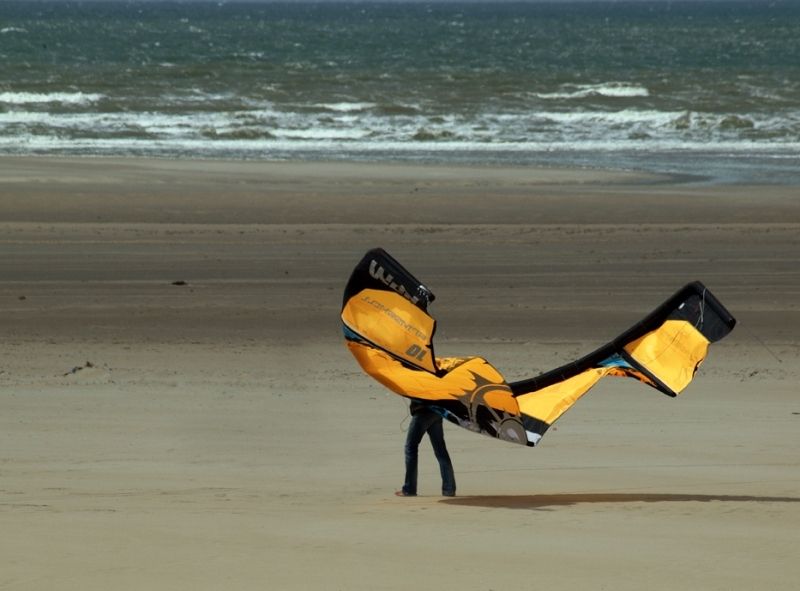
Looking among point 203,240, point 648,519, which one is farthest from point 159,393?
point 203,240

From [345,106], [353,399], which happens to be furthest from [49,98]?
[353,399]

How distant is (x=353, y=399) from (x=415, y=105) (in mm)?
26875

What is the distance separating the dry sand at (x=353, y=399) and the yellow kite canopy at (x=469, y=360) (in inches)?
19.0

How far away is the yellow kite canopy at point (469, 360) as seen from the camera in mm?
6664

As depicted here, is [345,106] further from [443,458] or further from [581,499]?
[581,499]

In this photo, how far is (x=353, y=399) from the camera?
9.65 metres

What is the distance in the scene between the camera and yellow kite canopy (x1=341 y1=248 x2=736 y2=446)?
262 inches

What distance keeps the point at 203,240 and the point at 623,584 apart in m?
11.5

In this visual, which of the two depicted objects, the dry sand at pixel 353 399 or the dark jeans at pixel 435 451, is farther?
the dark jeans at pixel 435 451

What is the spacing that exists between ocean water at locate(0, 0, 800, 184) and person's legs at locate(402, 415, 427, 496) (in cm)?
1669

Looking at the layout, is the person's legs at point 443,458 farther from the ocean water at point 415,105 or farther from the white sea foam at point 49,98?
the white sea foam at point 49,98

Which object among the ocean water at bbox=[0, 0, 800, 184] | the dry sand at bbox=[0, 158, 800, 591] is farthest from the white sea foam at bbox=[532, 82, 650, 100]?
the dry sand at bbox=[0, 158, 800, 591]

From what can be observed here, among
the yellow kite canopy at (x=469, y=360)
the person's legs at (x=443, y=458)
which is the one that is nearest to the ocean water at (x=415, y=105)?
the yellow kite canopy at (x=469, y=360)

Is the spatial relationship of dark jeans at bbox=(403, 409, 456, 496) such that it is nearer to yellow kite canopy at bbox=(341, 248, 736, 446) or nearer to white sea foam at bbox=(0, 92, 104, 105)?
yellow kite canopy at bbox=(341, 248, 736, 446)
